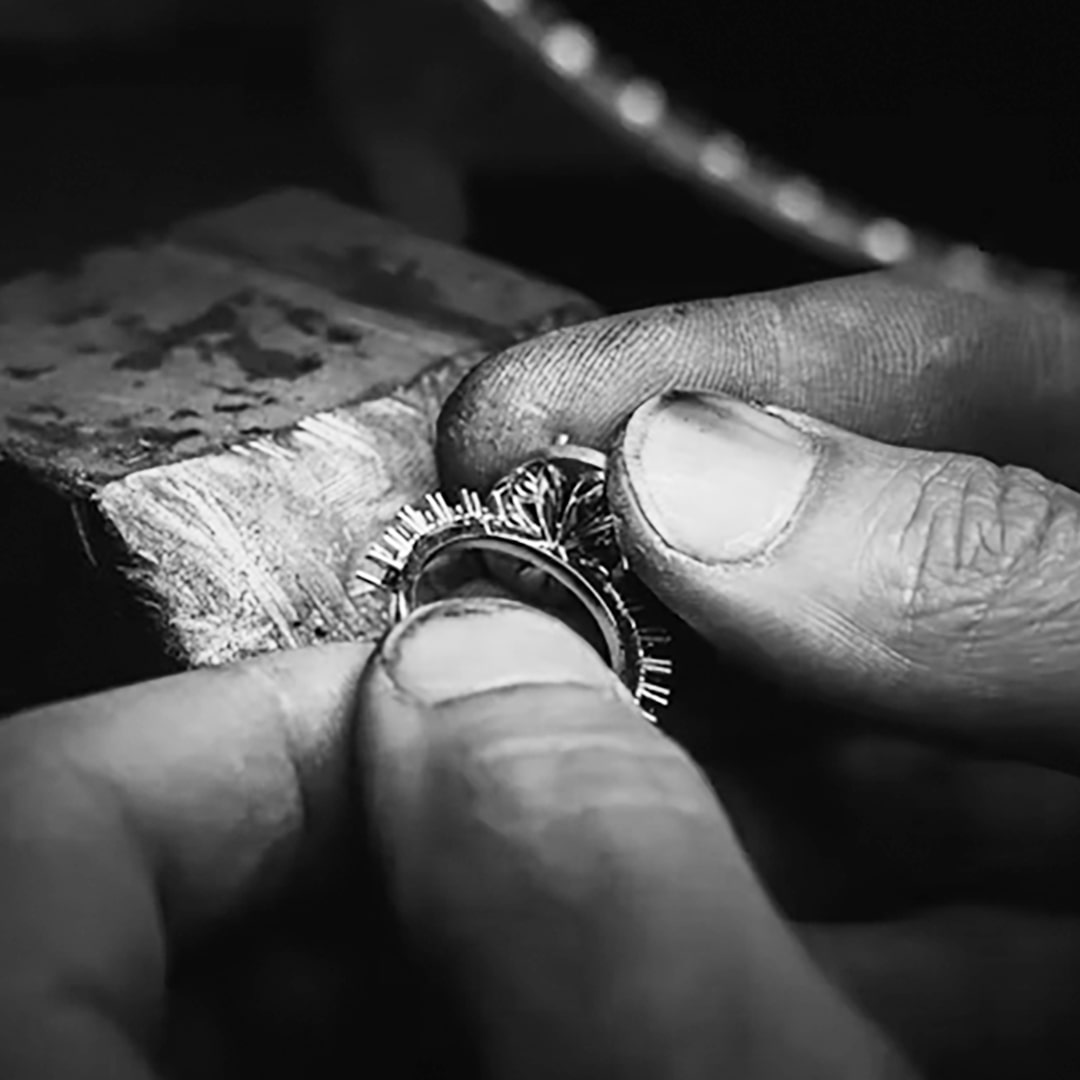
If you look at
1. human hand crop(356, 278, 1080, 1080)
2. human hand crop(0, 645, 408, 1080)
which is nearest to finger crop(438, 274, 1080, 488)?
human hand crop(356, 278, 1080, 1080)

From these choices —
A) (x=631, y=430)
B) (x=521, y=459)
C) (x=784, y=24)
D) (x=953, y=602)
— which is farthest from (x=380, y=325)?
(x=784, y=24)

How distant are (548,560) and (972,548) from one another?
0.20 m

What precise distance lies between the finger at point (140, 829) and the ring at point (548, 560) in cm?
16

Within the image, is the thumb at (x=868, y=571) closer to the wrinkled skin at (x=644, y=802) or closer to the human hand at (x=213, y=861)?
the wrinkled skin at (x=644, y=802)

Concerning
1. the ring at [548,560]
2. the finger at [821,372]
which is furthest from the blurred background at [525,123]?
the ring at [548,560]

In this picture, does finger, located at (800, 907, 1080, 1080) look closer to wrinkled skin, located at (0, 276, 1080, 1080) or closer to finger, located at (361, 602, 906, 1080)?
wrinkled skin, located at (0, 276, 1080, 1080)

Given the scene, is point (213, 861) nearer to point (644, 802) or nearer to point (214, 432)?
point (644, 802)

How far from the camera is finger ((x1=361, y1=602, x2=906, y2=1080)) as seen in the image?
16.5 inches

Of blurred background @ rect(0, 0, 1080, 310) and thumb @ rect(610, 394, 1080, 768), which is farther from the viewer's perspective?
thumb @ rect(610, 394, 1080, 768)

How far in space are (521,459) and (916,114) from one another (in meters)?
0.40

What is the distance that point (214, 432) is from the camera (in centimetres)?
77

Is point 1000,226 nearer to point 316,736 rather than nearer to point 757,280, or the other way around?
point 316,736

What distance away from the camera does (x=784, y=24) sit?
0.39m

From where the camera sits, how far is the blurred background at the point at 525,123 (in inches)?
15.4
